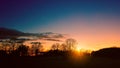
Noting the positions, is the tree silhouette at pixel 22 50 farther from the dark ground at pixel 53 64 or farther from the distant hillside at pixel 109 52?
the dark ground at pixel 53 64

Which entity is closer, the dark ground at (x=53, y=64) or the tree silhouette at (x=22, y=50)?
the dark ground at (x=53, y=64)

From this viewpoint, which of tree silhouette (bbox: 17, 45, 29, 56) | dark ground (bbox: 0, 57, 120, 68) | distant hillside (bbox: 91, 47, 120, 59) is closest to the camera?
dark ground (bbox: 0, 57, 120, 68)

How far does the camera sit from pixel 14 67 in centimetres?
3312

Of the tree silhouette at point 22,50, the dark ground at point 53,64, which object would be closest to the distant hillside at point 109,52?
the dark ground at point 53,64

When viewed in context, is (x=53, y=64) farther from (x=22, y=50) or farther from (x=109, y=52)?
(x=22, y=50)

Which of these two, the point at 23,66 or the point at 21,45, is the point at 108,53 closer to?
the point at 23,66

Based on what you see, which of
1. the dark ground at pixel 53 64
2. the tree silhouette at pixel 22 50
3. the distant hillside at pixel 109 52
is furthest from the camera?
the tree silhouette at pixel 22 50

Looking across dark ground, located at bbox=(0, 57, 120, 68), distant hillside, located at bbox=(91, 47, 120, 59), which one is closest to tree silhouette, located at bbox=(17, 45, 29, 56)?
distant hillside, located at bbox=(91, 47, 120, 59)

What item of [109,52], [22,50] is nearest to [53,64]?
[109,52]

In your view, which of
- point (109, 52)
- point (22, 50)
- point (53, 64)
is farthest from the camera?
point (22, 50)

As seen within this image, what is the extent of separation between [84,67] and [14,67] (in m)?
12.0

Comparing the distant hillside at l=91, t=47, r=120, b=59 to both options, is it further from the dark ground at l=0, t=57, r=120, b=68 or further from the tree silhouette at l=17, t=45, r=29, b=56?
the tree silhouette at l=17, t=45, r=29, b=56

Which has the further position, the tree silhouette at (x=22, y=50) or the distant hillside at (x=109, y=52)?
the tree silhouette at (x=22, y=50)

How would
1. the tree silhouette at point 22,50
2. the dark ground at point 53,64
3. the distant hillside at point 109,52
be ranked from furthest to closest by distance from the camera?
the tree silhouette at point 22,50, the distant hillside at point 109,52, the dark ground at point 53,64
